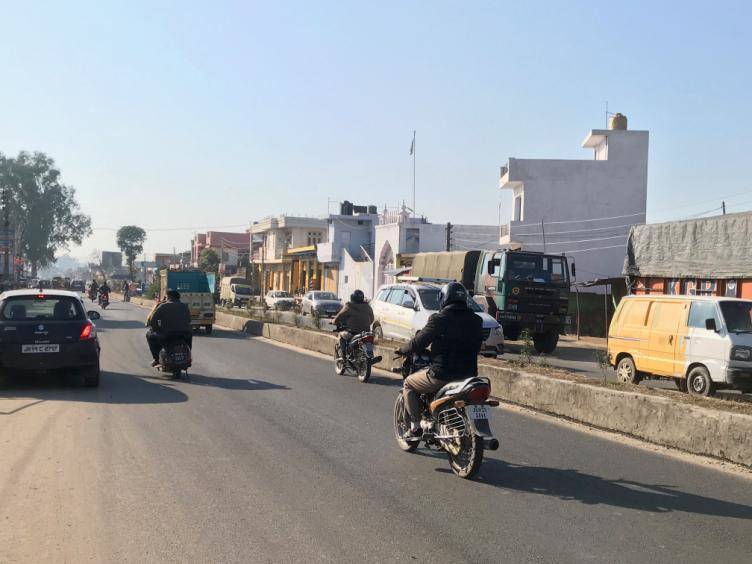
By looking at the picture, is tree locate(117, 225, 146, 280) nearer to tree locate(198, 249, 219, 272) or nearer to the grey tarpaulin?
tree locate(198, 249, 219, 272)

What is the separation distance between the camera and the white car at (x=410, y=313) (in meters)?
18.6

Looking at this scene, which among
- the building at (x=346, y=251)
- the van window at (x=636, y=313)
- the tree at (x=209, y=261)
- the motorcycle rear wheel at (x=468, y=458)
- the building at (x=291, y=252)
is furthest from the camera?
the tree at (x=209, y=261)

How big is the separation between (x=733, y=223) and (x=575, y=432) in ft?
53.1

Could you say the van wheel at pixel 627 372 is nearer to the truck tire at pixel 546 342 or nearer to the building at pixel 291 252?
the truck tire at pixel 546 342

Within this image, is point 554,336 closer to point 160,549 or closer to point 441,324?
point 441,324

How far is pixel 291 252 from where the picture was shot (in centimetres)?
7181

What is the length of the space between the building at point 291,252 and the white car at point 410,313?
4548cm

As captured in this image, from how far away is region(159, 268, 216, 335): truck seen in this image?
1086 inches

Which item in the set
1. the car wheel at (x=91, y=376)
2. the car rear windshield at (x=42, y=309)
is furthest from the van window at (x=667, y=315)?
the car rear windshield at (x=42, y=309)

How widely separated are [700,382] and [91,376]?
10126mm

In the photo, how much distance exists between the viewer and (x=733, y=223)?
22.7 m

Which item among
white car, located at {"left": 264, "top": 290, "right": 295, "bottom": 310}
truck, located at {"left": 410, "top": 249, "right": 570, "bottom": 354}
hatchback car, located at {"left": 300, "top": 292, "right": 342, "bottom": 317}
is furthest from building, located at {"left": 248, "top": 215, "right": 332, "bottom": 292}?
truck, located at {"left": 410, "top": 249, "right": 570, "bottom": 354}

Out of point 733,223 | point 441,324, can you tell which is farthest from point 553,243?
point 441,324

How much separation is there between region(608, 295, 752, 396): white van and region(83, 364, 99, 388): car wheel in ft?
31.6
